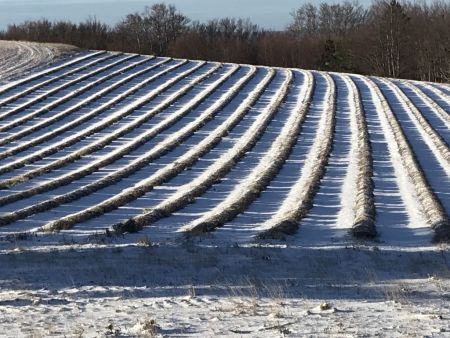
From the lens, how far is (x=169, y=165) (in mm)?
23578

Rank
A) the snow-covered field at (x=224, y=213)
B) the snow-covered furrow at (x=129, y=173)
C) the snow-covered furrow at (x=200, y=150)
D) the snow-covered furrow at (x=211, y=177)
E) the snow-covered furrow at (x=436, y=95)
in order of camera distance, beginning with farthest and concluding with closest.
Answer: the snow-covered furrow at (x=436, y=95)
the snow-covered furrow at (x=129, y=173)
the snow-covered furrow at (x=200, y=150)
the snow-covered furrow at (x=211, y=177)
the snow-covered field at (x=224, y=213)

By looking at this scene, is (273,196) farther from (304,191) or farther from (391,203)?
(391,203)

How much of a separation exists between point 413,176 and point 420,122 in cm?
1079

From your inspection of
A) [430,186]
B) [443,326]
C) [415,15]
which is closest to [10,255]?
[443,326]

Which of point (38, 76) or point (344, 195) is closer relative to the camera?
point (344, 195)

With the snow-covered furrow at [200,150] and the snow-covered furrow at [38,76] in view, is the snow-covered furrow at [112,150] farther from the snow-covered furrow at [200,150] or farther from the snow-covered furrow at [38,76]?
the snow-covered furrow at [38,76]

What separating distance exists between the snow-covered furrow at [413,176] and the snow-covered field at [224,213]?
3.3 inches

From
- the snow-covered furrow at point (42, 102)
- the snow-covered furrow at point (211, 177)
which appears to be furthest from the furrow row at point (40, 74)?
the snow-covered furrow at point (211, 177)

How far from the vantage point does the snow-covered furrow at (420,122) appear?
23609 mm

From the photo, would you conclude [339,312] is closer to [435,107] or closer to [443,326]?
[443,326]

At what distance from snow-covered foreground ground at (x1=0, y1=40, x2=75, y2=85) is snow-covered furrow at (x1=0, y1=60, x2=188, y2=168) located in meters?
6.77

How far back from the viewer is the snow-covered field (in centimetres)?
879

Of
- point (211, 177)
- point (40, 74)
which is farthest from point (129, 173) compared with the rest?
point (40, 74)

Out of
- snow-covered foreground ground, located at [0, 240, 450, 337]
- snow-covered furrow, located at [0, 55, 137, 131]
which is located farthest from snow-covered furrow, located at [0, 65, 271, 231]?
snow-covered furrow, located at [0, 55, 137, 131]
